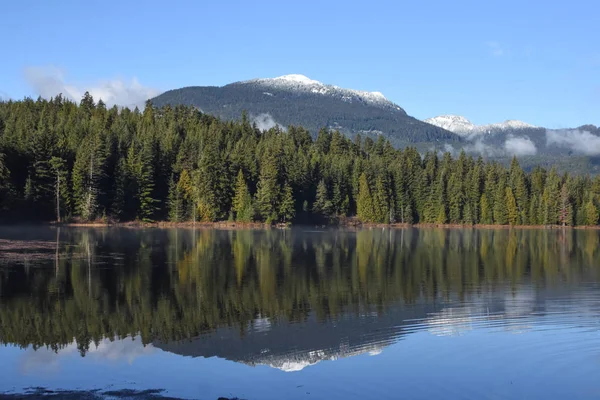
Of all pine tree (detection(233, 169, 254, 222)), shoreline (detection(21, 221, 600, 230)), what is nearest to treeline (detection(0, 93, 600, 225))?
pine tree (detection(233, 169, 254, 222))

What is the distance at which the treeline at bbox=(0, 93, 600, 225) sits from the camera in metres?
104

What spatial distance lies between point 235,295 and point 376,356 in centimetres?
1282

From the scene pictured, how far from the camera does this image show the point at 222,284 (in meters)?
36.5

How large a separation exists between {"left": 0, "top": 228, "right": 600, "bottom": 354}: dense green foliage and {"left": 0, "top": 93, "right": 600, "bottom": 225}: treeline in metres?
43.1

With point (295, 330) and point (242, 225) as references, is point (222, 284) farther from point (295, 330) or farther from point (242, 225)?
point (242, 225)

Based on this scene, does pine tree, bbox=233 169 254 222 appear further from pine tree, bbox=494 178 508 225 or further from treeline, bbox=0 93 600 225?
pine tree, bbox=494 178 508 225

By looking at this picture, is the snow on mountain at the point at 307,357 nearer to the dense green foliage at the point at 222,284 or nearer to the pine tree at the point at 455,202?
the dense green foliage at the point at 222,284

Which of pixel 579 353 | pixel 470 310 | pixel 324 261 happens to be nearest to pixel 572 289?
pixel 470 310

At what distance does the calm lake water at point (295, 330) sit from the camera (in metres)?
18.1

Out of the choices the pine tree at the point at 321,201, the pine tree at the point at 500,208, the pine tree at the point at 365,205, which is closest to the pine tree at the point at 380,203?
the pine tree at the point at 365,205

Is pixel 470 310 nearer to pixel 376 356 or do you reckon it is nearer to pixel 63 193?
pixel 376 356

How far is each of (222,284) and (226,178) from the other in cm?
8815

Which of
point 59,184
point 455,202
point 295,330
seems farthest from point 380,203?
point 295,330

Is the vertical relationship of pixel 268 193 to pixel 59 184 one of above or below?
below
